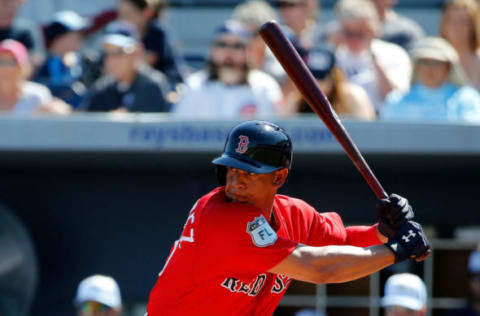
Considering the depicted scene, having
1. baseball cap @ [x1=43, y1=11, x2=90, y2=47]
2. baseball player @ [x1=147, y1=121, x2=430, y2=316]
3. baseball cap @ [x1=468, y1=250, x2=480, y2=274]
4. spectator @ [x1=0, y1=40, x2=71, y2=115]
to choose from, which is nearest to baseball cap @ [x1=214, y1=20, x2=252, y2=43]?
spectator @ [x1=0, y1=40, x2=71, y2=115]

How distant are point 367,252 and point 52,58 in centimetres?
441

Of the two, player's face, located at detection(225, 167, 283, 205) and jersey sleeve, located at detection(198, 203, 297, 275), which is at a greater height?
player's face, located at detection(225, 167, 283, 205)

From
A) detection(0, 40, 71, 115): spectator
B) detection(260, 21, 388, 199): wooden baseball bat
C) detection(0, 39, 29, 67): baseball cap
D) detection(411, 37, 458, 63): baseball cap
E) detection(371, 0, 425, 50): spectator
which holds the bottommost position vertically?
detection(260, 21, 388, 199): wooden baseball bat

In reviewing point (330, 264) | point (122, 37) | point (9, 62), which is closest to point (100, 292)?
point (9, 62)

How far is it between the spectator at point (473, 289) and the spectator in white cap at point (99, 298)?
2.16m

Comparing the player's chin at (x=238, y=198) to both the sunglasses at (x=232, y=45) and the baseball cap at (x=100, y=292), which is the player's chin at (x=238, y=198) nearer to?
the baseball cap at (x=100, y=292)

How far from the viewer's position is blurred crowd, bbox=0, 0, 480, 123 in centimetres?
672

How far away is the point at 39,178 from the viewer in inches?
286

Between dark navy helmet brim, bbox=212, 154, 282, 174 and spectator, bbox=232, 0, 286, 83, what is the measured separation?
3.41 meters

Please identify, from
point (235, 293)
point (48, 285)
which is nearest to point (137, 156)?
point (48, 285)

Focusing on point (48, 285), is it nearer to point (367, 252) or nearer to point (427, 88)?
point (427, 88)

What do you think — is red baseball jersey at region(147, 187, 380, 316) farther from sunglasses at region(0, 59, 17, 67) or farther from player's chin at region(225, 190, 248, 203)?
sunglasses at region(0, 59, 17, 67)

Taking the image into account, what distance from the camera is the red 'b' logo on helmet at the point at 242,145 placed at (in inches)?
152

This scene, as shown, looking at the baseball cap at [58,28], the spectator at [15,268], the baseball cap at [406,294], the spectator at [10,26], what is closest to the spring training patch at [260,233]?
the baseball cap at [406,294]
